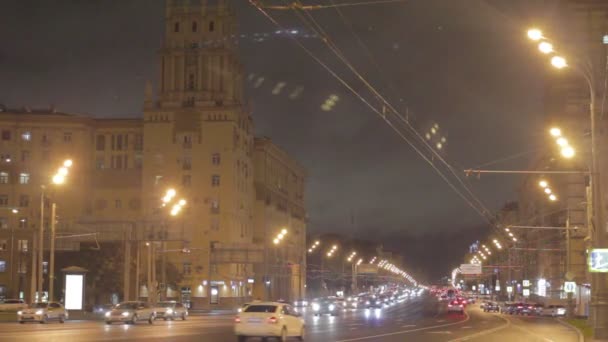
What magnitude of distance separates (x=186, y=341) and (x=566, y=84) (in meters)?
68.5

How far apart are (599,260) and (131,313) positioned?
1209 inches

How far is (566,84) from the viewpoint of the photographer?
295ft

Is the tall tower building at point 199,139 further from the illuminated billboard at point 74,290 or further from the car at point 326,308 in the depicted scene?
the illuminated billboard at point 74,290

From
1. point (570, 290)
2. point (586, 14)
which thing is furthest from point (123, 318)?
point (586, 14)

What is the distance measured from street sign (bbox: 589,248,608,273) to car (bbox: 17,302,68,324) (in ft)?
109

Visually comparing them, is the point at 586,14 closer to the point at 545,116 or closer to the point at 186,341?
the point at 545,116

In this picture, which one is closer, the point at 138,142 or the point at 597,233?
the point at 597,233

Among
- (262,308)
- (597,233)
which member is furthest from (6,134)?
(597,233)

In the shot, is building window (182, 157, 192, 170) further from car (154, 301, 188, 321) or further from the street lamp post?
the street lamp post

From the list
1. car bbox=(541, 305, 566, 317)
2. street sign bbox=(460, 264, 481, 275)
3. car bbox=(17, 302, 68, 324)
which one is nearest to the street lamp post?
car bbox=(17, 302, 68, 324)

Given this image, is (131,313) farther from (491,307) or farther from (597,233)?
(491,307)

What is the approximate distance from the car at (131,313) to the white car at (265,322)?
777 inches

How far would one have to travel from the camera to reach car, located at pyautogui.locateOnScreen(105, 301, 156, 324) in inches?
1959

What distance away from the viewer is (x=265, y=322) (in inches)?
1222
